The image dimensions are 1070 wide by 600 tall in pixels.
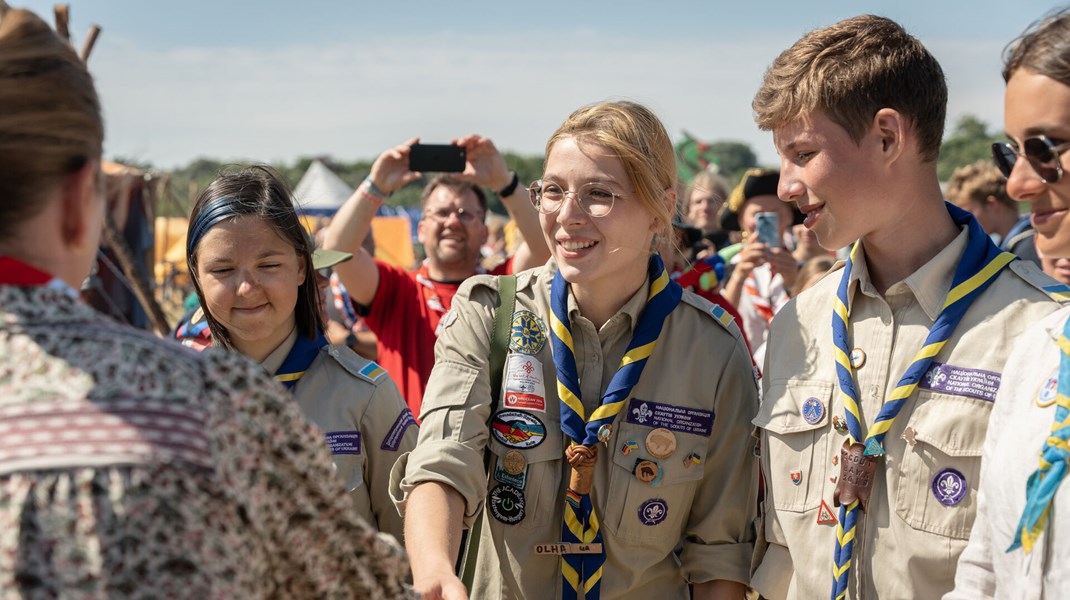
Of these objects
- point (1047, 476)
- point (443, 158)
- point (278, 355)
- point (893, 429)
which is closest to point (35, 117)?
point (1047, 476)

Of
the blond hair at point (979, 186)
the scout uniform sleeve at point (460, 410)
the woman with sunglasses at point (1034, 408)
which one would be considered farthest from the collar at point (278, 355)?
the blond hair at point (979, 186)

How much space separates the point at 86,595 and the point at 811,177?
7.04 feet

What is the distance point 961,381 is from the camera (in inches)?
103

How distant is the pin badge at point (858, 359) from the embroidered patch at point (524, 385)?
3.03 ft

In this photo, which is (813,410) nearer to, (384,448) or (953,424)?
(953,424)

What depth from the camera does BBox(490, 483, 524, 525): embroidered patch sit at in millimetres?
2962

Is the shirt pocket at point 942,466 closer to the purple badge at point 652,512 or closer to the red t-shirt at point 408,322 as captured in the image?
the purple badge at point 652,512

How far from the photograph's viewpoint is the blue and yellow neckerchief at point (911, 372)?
2646 millimetres

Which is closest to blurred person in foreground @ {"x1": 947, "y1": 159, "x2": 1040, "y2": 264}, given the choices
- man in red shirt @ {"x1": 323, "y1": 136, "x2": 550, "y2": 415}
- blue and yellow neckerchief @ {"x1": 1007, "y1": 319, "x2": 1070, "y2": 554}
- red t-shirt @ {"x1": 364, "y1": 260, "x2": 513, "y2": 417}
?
man in red shirt @ {"x1": 323, "y1": 136, "x2": 550, "y2": 415}

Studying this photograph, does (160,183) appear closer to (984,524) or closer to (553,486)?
(553,486)

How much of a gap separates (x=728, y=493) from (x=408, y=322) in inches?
114

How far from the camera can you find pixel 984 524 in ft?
7.47

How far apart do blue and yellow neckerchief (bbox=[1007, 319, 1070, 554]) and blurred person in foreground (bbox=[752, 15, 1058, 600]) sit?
1.71 feet

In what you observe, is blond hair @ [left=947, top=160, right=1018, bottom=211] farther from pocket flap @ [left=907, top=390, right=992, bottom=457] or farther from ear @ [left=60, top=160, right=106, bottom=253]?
ear @ [left=60, top=160, right=106, bottom=253]
